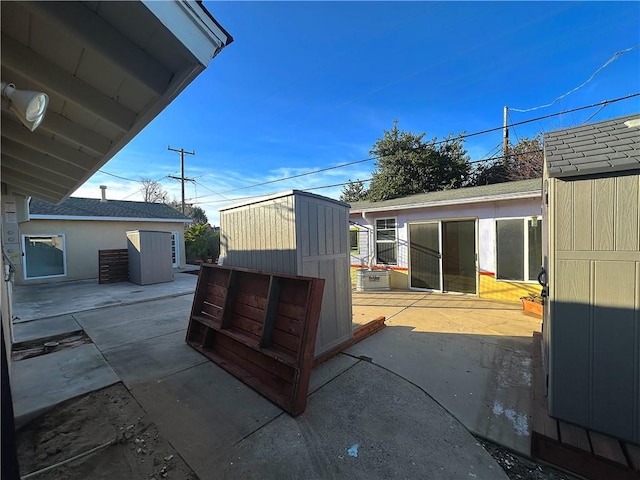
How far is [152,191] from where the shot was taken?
28.3 m

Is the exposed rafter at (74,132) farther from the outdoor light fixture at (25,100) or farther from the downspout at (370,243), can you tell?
the downspout at (370,243)

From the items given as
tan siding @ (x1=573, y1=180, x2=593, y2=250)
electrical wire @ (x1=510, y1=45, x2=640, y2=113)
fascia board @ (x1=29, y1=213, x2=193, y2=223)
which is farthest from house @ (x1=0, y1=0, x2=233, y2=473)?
fascia board @ (x1=29, y1=213, x2=193, y2=223)

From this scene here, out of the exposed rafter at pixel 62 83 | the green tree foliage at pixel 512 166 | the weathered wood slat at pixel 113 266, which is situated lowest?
the weathered wood slat at pixel 113 266

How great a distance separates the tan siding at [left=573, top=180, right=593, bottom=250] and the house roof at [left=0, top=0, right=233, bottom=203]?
2.66m

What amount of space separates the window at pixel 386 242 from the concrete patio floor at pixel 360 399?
3453mm

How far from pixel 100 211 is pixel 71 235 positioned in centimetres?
157

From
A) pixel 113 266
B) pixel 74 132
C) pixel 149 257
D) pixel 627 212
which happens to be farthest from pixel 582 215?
pixel 113 266

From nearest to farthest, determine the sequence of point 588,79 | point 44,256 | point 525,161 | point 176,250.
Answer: point 588,79, point 44,256, point 176,250, point 525,161

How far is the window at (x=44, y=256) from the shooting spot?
32.5 feet

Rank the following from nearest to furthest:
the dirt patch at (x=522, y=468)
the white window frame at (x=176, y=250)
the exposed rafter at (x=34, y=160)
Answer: the dirt patch at (x=522, y=468), the exposed rafter at (x=34, y=160), the white window frame at (x=176, y=250)

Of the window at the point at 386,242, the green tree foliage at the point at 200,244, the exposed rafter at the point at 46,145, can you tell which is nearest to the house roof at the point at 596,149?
the exposed rafter at the point at 46,145

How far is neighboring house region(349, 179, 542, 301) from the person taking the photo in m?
6.00

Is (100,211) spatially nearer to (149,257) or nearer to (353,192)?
(149,257)

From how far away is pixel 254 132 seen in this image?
41.1 feet
